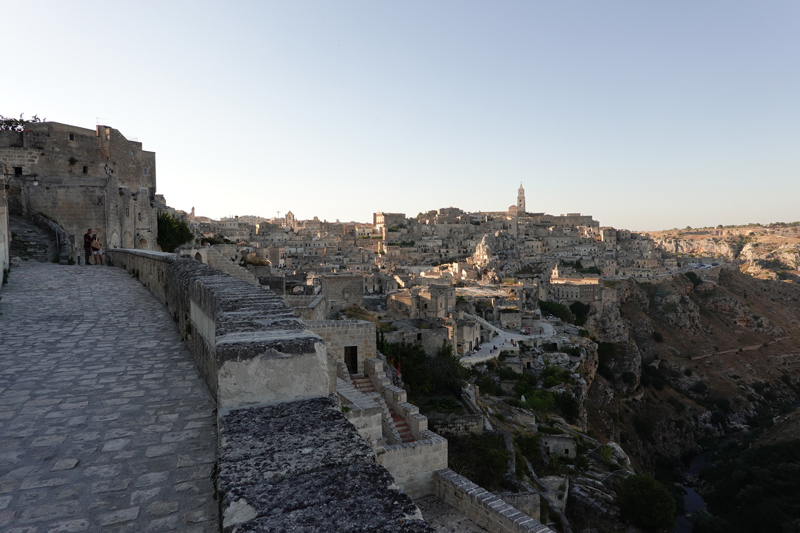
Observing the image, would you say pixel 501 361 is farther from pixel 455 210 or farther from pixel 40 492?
pixel 455 210

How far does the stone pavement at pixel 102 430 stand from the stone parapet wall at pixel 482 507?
6.04m

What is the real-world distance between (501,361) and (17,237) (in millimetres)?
26263

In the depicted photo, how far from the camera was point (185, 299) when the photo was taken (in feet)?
18.4

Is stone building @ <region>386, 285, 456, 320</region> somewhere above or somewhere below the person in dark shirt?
below

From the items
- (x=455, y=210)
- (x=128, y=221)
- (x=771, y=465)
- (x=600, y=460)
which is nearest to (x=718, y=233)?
(x=455, y=210)

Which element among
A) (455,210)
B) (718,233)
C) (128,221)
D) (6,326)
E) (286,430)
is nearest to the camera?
(286,430)

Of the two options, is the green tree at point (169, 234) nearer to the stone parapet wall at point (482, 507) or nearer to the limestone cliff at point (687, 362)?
the stone parapet wall at point (482, 507)

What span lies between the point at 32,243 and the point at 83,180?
451cm

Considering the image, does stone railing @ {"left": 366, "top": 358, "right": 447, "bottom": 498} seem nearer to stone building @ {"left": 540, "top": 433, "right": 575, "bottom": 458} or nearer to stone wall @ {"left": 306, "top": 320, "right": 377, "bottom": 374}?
stone wall @ {"left": 306, "top": 320, "right": 377, "bottom": 374}

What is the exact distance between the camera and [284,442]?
7.11ft

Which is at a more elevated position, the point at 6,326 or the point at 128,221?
the point at 128,221

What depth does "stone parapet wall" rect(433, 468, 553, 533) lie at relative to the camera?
7824 millimetres

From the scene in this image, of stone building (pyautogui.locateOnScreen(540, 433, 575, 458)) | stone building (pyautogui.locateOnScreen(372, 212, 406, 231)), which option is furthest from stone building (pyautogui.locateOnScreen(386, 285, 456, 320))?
stone building (pyautogui.locateOnScreen(372, 212, 406, 231))

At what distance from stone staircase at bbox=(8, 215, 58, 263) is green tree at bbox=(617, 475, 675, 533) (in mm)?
20440
